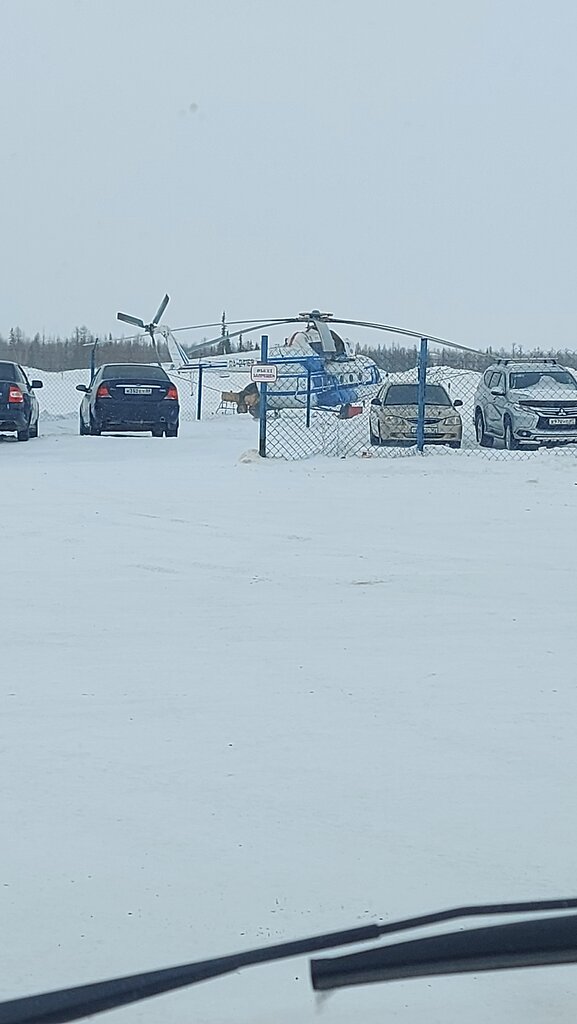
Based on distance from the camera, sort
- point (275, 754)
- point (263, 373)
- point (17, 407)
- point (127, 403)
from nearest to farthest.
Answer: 1. point (275, 754)
2. point (263, 373)
3. point (17, 407)
4. point (127, 403)

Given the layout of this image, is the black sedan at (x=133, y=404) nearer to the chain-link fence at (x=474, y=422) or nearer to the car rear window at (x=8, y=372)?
the car rear window at (x=8, y=372)

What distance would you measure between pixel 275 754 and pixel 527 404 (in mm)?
14775

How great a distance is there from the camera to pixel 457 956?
6.07 ft

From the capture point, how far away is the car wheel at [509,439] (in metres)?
18.1

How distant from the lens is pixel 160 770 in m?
3.59

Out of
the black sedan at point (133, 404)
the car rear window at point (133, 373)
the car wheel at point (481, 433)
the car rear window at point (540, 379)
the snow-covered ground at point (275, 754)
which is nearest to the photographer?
the snow-covered ground at point (275, 754)

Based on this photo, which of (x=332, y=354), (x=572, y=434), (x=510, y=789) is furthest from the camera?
(x=332, y=354)

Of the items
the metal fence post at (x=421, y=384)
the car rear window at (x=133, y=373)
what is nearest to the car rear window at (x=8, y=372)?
the car rear window at (x=133, y=373)

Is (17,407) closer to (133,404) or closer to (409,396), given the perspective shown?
(133,404)

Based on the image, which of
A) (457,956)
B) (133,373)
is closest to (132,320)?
(133,373)

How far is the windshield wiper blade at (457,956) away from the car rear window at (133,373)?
17598 millimetres

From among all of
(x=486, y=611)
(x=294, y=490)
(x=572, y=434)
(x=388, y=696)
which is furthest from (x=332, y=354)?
(x=388, y=696)

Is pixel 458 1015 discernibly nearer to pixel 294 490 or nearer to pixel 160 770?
pixel 160 770

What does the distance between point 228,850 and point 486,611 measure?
3220 mm
